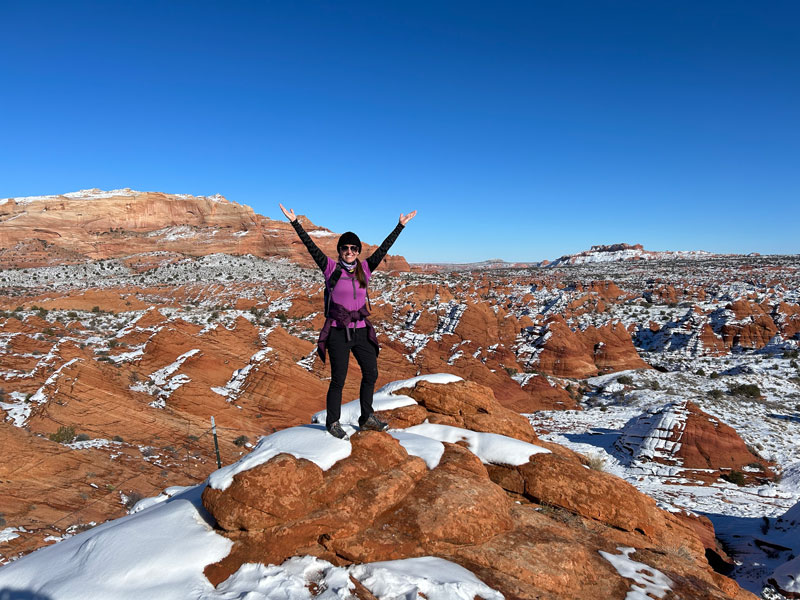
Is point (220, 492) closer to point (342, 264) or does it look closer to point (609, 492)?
point (342, 264)

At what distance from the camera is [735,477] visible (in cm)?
1348

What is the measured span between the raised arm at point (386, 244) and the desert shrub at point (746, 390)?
85.6 ft

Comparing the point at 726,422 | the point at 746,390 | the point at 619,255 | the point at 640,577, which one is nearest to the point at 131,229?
the point at 726,422

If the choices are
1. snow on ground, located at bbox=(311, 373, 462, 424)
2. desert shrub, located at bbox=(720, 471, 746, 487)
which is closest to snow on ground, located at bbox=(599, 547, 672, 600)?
snow on ground, located at bbox=(311, 373, 462, 424)

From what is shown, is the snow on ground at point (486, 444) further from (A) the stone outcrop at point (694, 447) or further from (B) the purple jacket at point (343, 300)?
(A) the stone outcrop at point (694, 447)

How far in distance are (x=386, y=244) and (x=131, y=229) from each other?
89.0 metres

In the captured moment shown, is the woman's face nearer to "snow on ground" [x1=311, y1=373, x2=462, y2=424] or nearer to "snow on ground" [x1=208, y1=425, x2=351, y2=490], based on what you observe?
"snow on ground" [x1=208, y1=425, x2=351, y2=490]

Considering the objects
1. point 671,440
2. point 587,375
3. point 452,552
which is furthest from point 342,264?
point 587,375

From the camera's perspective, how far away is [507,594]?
3.39 metres

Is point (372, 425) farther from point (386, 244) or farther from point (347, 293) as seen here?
point (386, 244)

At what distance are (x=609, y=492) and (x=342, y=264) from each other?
4562mm

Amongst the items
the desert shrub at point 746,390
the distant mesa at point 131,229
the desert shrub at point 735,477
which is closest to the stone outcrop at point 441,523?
the desert shrub at point 735,477

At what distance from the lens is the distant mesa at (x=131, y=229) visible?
65.4m

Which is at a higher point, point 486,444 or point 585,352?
point 486,444
